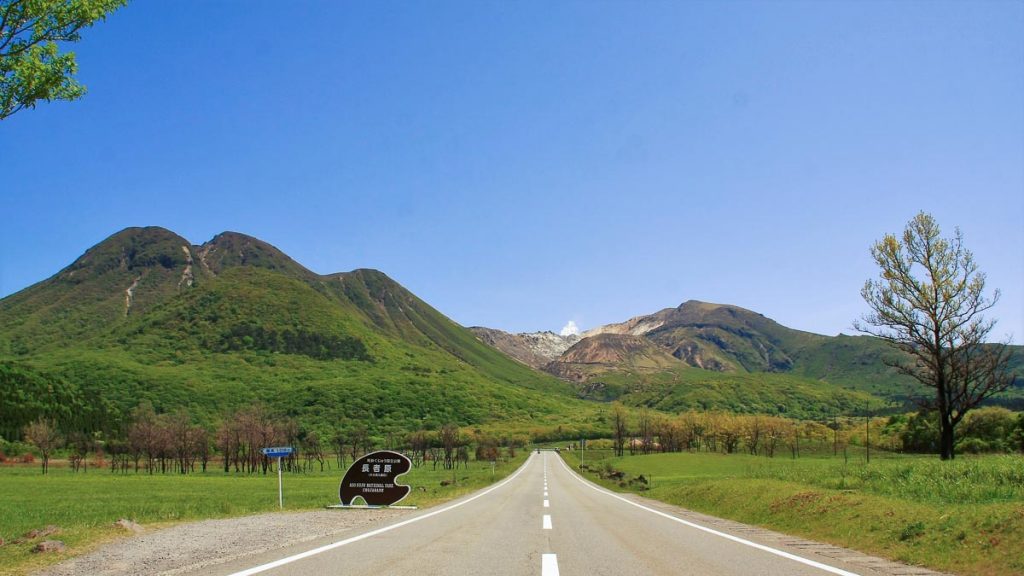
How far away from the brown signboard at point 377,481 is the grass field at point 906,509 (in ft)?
37.8

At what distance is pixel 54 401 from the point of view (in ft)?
528

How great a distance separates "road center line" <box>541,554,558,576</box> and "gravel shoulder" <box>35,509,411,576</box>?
534 cm

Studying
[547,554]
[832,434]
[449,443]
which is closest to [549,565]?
[547,554]

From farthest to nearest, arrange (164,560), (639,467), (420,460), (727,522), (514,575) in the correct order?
(420,460) < (639,467) < (727,522) < (164,560) < (514,575)

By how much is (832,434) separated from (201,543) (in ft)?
465

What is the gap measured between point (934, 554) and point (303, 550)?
35.6 feet

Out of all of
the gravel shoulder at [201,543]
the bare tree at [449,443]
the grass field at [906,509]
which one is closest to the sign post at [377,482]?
the gravel shoulder at [201,543]

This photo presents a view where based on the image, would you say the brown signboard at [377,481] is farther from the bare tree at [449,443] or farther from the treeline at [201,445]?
the bare tree at [449,443]

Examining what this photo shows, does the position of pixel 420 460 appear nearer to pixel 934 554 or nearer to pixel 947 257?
pixel 947 257

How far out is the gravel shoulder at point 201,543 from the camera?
10258 mm

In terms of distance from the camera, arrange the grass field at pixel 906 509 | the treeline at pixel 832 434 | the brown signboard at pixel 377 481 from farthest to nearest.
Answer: the treeline at pixel 832 434
the brown signboard at pixel 377 481
the grass field at pixel 906 509

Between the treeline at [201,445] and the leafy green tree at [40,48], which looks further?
the treeline at [201,445]

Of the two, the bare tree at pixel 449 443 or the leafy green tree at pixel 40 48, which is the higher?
the leafy green tree at pixel 40 48

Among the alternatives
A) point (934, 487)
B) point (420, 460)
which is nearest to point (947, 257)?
point (934, 487)
